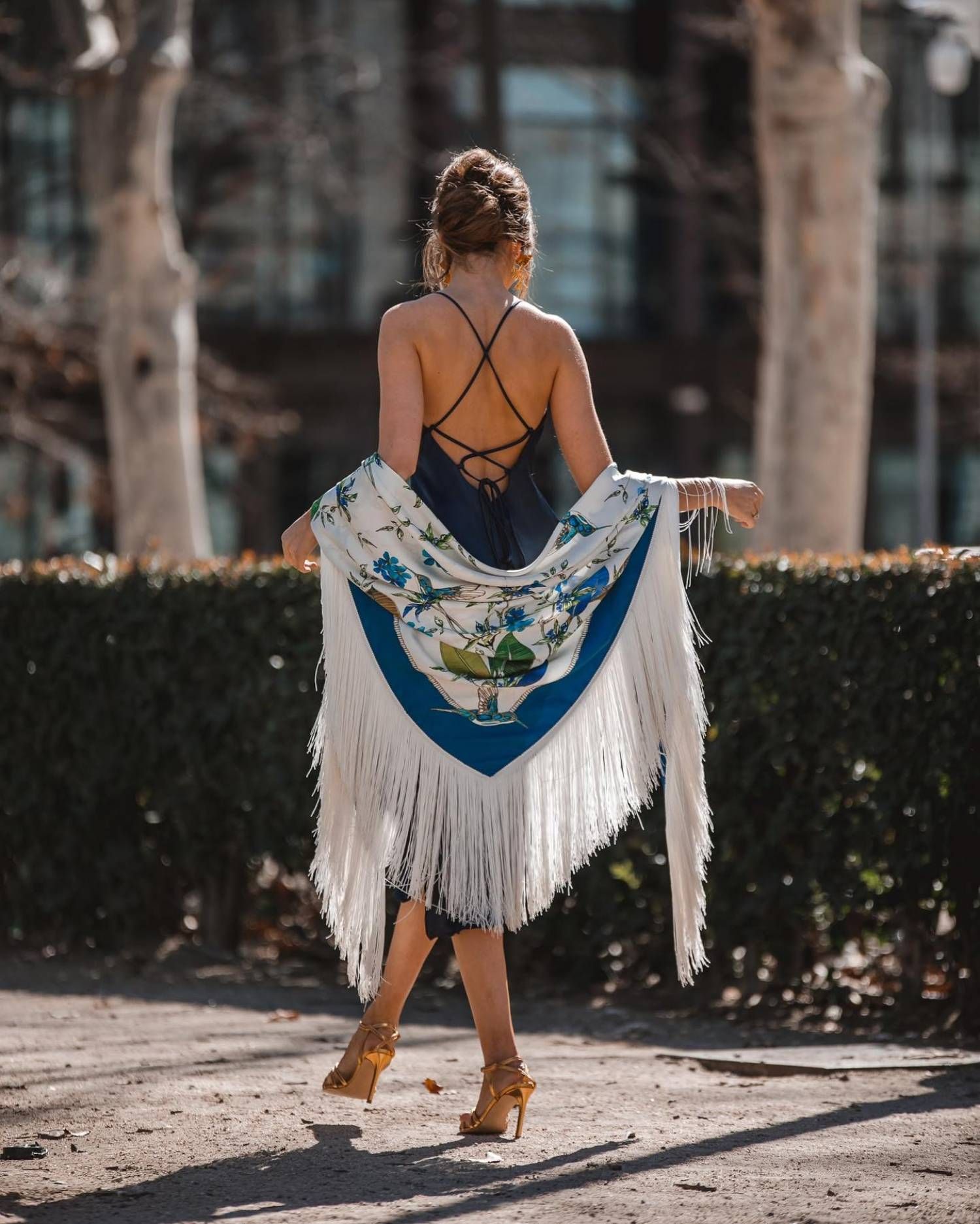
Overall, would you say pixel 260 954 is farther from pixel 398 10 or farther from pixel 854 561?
pixel 398 10

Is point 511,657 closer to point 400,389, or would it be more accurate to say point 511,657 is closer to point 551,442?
point 400,389

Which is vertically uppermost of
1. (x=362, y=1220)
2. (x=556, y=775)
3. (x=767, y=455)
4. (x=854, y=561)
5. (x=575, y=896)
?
(x=767, y=455)

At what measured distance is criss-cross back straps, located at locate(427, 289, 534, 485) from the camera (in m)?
4.17

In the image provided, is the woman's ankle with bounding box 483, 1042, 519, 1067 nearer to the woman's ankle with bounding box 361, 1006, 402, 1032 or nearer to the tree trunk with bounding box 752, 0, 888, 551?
the woman's ankle with bounding box 361, 1006, 402, 1032

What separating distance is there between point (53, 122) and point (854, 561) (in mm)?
23047

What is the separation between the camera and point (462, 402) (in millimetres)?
4191

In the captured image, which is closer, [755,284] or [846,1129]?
[846,1129]

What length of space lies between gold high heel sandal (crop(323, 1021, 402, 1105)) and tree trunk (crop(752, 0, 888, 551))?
6884 mm

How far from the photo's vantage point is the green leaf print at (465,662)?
4180 mm

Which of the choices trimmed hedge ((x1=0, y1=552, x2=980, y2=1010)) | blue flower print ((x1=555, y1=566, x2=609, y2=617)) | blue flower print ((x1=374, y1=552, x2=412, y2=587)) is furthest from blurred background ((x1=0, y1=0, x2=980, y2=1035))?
blue flower print ((x1=374, y1=552, x2=412, y2=587))

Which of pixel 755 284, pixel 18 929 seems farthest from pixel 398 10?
pixel 18 929

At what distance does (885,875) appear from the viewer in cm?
567

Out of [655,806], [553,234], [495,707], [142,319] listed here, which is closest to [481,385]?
[495,707]

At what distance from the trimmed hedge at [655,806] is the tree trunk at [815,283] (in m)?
4.93
